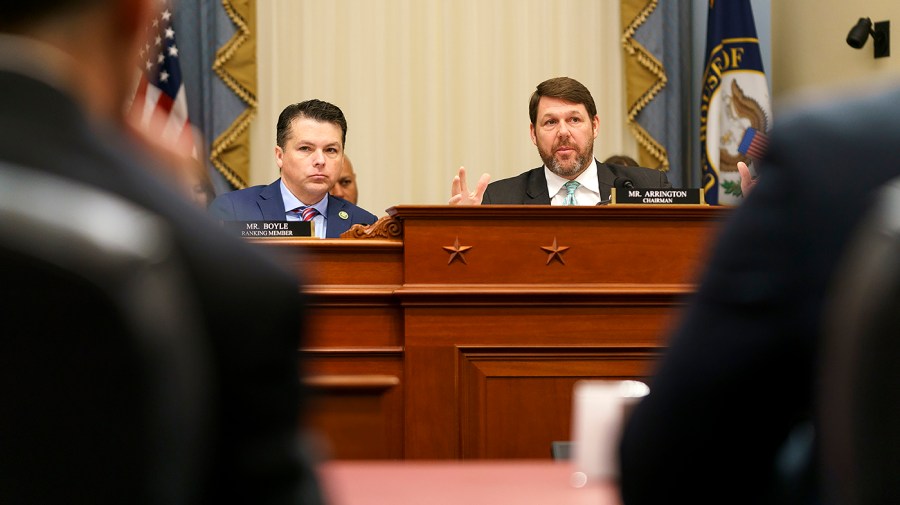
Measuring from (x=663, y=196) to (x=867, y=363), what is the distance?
3348 millimetres

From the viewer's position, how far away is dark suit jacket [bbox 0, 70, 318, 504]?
0.64 meters

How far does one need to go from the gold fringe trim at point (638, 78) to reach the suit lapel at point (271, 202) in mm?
2681

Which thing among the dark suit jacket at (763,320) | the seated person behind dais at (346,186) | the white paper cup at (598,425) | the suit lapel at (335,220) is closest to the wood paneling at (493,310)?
the suit lapel at (335,220)

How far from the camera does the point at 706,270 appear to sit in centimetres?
90

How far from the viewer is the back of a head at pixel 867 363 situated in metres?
0.72

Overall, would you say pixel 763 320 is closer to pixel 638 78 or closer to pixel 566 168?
pixel 566 168

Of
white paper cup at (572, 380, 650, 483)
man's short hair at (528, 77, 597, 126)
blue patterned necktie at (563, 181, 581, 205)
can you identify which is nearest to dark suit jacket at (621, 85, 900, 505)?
white paper cup at (572, 380, 650, 483)

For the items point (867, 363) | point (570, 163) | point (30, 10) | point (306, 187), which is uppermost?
point (570, 163)

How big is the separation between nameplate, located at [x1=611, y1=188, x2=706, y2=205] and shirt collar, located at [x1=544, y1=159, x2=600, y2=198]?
131 cm

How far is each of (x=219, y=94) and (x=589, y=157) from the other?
2.64m

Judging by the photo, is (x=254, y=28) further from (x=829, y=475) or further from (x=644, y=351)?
(x=829, y=475)

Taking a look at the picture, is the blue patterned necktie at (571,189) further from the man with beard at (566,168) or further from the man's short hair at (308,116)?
the man's short hair at (308,116)

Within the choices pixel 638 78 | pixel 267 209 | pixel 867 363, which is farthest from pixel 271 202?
pixel 867 363

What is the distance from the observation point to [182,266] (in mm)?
667
